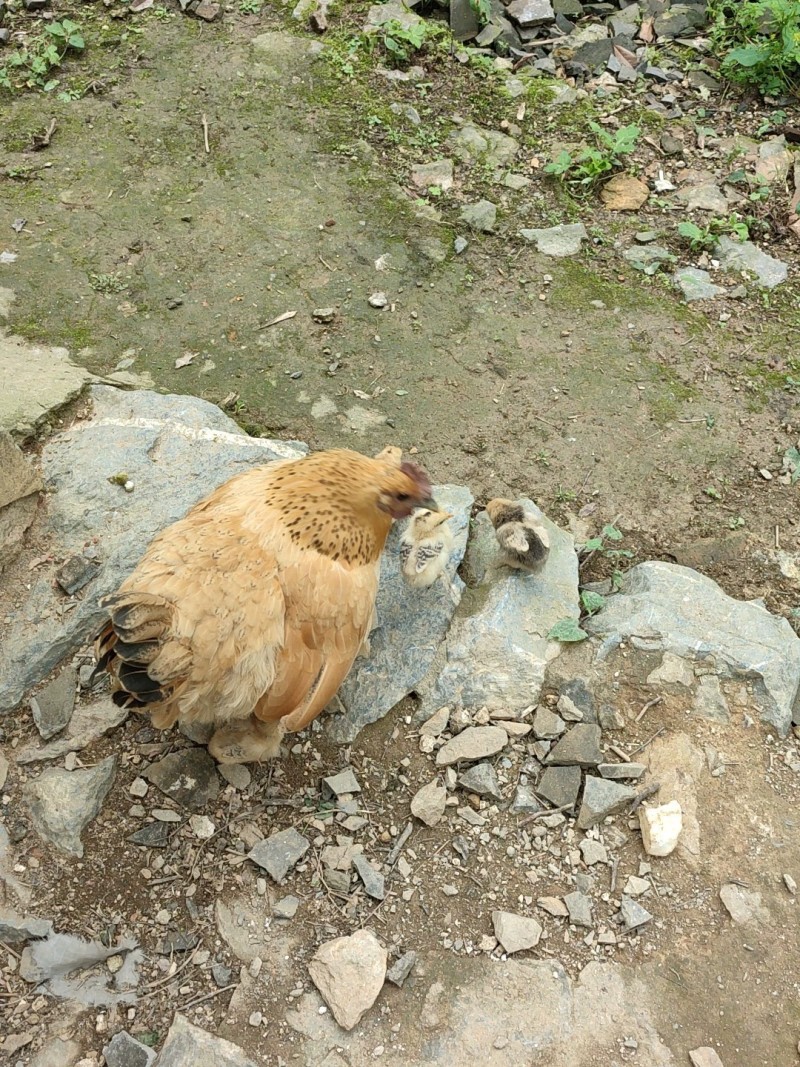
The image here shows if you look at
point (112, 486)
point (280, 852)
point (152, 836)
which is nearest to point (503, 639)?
point (280, 852)

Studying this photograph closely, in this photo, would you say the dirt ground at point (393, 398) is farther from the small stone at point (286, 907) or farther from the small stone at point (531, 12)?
the small stone at point (531, 12)

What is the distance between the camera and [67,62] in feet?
25.5

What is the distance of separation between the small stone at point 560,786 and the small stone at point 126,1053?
1.88 meters

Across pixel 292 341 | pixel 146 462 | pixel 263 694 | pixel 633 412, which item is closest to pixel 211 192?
pixel 292 341

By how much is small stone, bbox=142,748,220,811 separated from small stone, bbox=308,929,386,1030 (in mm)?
865

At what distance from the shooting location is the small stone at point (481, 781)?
149 inches

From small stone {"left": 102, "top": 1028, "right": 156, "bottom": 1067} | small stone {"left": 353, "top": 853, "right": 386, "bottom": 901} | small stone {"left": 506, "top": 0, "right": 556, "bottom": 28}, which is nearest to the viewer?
small stone {"left": 102, "top": 1028, "right": 156, "bottom": 1067}

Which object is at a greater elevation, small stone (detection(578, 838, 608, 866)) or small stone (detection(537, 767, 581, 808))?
small stone (detection(537, 767, 581, 808))

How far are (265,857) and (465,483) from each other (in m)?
2.56

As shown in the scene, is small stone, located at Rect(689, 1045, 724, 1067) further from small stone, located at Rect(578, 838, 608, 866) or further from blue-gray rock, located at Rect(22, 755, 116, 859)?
blue-gray rock, located at Rect(22, 755, 116, 859)

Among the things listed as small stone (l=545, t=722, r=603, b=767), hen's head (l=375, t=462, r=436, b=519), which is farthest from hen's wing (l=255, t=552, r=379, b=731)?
small stone (l=545, t=722, r=603, b=767)

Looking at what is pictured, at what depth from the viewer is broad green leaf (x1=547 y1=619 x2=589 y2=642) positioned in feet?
13.8

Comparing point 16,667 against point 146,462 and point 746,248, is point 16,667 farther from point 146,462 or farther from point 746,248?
point 746,248

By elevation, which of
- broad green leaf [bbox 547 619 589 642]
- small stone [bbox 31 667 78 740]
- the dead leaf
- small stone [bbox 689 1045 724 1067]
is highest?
the dead leaf
